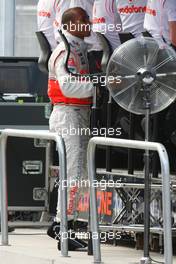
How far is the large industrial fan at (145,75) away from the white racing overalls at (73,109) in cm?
86

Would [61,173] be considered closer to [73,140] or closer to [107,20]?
[73,140]

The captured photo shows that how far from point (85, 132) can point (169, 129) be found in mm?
751

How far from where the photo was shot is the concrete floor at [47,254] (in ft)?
25.6

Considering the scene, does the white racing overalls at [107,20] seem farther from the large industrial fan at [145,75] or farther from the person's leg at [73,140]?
the large industrial fan at [145,75]

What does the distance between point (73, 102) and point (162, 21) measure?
888mm

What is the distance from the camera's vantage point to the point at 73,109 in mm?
8797

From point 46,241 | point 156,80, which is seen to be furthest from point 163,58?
point 46,241

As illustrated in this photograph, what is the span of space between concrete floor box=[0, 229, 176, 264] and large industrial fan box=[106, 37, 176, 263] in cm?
99

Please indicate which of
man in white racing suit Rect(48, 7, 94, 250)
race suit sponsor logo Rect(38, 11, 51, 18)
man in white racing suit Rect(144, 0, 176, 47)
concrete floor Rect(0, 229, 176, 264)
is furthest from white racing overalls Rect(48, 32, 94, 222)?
race suit sponsor logo Rect(38, 11, 51, 18)

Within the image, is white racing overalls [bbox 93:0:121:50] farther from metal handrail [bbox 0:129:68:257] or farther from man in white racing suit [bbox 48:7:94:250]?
metal handrail [bbox 0:129:68:257]

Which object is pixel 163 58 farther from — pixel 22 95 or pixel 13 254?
pixel 22 95

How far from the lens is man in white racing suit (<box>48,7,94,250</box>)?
28.3 ft

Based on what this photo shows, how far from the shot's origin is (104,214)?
8.75 meters

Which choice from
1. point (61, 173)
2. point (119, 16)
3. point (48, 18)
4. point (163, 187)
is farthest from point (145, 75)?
point (48, 18)
